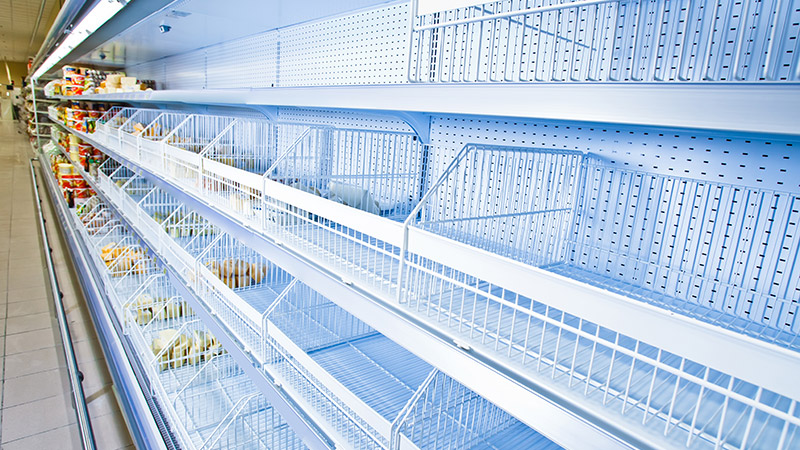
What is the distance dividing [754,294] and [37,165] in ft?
39.2

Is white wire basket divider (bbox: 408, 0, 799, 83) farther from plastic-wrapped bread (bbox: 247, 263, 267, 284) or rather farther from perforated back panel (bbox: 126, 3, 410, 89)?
plastic-wrapped bread (bbox: 247, 263, 267, 284)

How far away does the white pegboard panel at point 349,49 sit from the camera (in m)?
1.72

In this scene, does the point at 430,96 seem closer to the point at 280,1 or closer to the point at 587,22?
the point at 587,22

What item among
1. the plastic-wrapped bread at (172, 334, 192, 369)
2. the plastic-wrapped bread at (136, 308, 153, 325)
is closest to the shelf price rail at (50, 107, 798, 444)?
the plastic-wrapped bread at (172, 334, 192, 369)

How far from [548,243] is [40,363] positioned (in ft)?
10.9

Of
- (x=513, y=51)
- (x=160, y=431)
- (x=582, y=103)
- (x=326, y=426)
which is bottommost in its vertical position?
(x=160, y=431)

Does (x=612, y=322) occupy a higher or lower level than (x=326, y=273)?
higher

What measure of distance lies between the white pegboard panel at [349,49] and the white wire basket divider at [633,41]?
1.02 feet

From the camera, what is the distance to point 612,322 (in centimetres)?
57

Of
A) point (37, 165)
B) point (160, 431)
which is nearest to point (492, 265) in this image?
point (160, 431)

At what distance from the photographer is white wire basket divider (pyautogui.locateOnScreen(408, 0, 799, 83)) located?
0.84m

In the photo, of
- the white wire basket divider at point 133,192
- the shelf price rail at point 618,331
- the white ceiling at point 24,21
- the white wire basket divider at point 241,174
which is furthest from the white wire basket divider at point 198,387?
the white ceiling at point 24,21

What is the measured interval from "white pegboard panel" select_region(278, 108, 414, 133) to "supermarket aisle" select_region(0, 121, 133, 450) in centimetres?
192

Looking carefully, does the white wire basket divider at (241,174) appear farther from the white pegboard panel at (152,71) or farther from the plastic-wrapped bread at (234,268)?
the white pegboard panel at (152,71)
